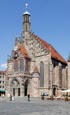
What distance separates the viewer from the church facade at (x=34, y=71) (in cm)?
7856

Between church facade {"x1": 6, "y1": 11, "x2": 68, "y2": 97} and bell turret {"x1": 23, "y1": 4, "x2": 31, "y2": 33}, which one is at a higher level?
bell turret {"x1": 23, "y1": 4, "x2": 31, "y2": 33}

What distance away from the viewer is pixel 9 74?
3285 inches

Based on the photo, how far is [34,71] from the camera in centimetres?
8050

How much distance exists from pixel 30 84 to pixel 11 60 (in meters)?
9.78

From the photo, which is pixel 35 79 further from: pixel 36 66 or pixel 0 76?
pixel 0 76

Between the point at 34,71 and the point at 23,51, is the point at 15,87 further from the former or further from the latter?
the point at 23,51

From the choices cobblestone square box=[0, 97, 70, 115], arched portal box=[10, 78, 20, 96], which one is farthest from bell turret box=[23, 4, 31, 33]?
cobblestone square box=[0, 97, 70, 115]

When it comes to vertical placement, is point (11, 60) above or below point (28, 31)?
below

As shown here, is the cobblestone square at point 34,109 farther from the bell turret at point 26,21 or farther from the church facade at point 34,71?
the bell turret at point 26,21


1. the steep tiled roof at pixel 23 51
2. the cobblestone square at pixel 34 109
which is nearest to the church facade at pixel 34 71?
the steep tiled roof at pixel 23 51

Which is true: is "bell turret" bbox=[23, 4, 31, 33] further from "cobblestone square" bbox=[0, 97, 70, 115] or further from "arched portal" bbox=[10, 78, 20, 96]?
"cobblestone square" bbox=[0, 97, 70, 115]

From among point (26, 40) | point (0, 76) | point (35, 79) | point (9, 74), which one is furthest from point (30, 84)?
point (0, 76)

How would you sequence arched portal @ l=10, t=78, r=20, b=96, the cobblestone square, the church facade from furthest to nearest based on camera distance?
arched portal @ l=10, t=78, r=20, b=96 → the church facade → the cobblestone square

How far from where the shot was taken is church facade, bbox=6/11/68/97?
258 ft
